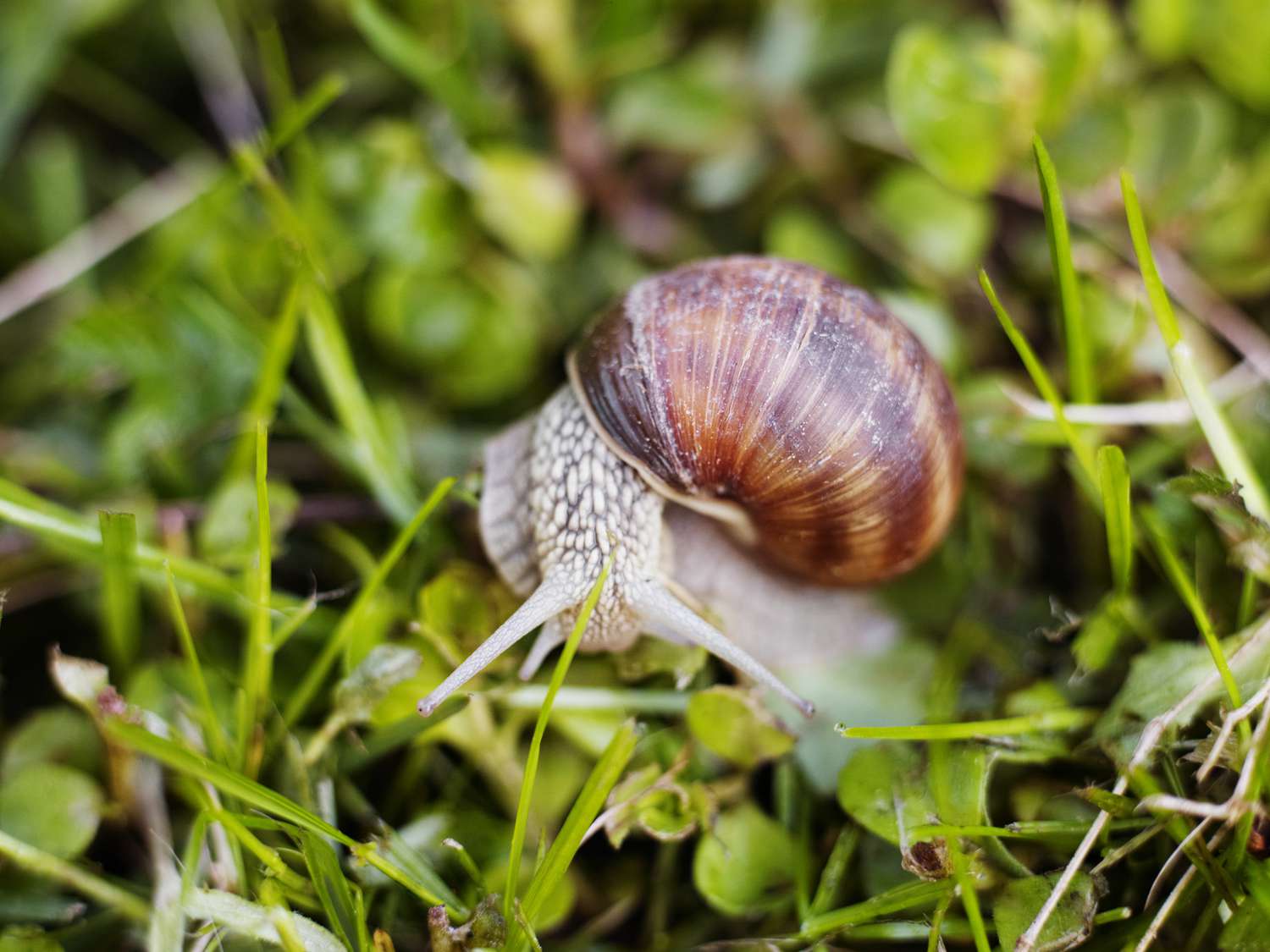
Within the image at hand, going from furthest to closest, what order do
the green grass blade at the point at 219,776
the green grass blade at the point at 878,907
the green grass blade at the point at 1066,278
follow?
the green grass blade at the point at 1066,278, the green grass blade at the point at 878,907, the green grass blade at the point at 219,776

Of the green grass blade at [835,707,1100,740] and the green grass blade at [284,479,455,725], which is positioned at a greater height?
the green grass blade at [284,479,455,725]

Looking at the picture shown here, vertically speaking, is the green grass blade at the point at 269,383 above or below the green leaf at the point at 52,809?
above

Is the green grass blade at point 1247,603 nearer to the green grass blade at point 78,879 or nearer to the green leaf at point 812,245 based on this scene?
the green leaf at point 812,245

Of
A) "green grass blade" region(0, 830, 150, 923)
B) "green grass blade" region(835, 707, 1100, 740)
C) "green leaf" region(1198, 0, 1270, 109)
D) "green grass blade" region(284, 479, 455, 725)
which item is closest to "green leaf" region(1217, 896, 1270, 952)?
"green grass blade" region(835, 707, 1100, 740)

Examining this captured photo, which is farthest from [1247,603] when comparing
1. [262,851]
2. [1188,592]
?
[262,851]

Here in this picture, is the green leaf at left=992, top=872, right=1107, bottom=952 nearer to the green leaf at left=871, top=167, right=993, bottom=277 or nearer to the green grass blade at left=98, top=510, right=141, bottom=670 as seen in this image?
the green leaf at left=871, top=167, right=993, bottom=277

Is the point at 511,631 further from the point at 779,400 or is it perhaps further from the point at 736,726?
the point at 779,400

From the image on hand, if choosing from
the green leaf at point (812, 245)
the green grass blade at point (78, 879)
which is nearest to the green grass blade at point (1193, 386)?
the green leaf at point (812, 245)
